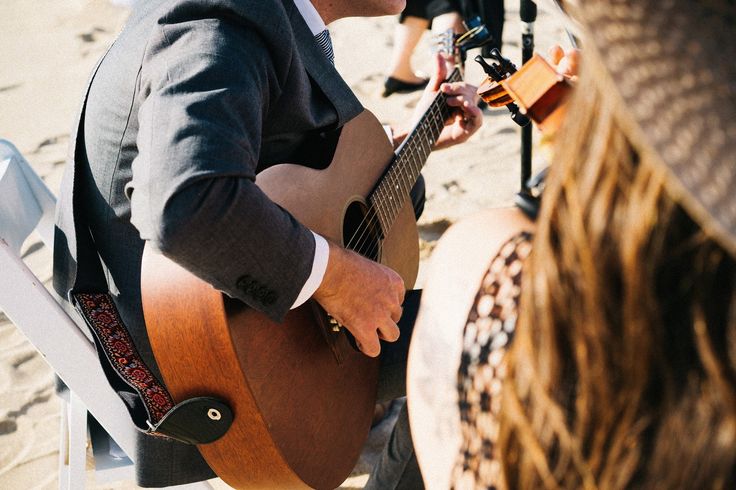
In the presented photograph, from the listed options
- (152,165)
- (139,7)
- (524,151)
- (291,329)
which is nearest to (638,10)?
(152,165)

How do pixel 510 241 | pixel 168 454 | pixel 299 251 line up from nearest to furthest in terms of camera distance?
pixel 510 241 → pixel 299 251 → pixel 168 454

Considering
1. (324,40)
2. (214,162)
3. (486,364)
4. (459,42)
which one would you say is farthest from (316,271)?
(459,42)

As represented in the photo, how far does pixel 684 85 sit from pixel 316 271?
2.73 ft

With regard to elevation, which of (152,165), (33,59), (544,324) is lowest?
(33,59)

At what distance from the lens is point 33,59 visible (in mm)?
4031

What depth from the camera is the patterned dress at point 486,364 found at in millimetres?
839

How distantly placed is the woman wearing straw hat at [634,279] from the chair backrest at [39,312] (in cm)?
91

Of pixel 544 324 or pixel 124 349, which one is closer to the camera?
pixel 544 324

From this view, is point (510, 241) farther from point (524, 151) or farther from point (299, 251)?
Result: point (524, 151)

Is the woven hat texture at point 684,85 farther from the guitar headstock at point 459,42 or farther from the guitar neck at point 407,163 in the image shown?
the guitar headstock at point 459,42

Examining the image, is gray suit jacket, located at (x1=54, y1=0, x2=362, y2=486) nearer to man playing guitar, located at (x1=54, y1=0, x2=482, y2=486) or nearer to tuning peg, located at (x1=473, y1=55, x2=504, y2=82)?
man playing guitar, located at (x1=54, y1=0, x2=482, y2=486)

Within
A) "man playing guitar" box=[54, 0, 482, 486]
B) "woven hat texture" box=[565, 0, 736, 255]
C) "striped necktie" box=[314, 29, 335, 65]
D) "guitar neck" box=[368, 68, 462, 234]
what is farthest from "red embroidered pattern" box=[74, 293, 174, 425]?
"woven hat texture" box=[565, 0, 736, 255]

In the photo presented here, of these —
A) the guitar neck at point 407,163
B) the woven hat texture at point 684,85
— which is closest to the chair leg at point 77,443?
the guitar neck at point 407,163

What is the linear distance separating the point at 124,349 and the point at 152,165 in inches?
17.9
